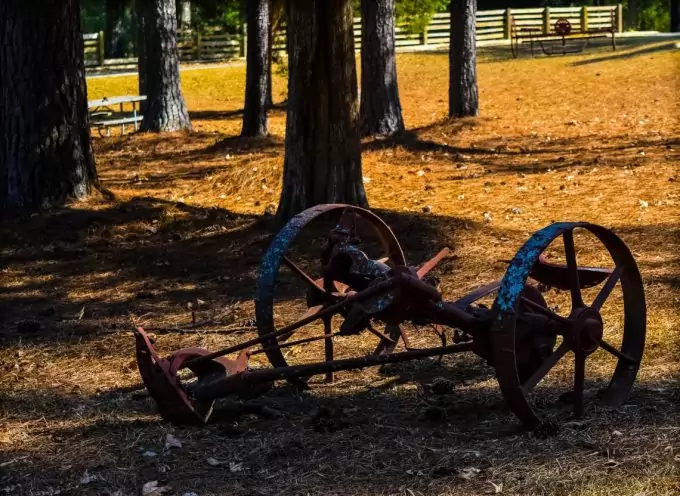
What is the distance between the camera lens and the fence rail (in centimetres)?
3725

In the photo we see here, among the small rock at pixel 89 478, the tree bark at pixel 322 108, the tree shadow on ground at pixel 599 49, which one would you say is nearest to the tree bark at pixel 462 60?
the tree bark at pixel 322 108

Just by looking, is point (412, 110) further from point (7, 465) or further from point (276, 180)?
point (7, 465)

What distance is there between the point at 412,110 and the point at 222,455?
18222mm

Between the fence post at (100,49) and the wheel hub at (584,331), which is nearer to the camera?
the wheel hub at (584,331)

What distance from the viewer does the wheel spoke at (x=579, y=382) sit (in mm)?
5215

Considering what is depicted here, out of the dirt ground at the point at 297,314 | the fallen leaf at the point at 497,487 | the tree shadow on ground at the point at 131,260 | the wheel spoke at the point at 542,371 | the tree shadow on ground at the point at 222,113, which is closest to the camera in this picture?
the fallen leaf at the point at 497,487

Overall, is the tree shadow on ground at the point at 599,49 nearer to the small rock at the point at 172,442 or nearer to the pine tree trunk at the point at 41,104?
the pine tree trunk at the point at 41,104

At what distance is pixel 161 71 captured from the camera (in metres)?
18.6

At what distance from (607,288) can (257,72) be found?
12138mm

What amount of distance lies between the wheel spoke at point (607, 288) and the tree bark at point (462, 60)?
13638 mm

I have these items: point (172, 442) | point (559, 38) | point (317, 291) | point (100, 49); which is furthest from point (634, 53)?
point (172, 442)

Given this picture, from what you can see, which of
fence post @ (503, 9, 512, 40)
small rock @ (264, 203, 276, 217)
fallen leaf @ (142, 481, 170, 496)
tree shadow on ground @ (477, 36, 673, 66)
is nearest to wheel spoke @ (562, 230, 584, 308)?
fallen leaf @ (142, 481, 170, 496)

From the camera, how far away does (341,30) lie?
986cm

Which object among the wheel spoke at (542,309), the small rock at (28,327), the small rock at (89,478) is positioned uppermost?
the wheel spoke at (542,309)
